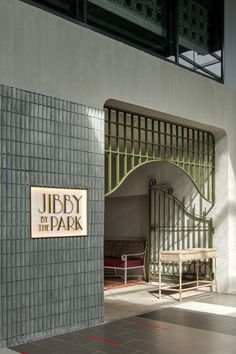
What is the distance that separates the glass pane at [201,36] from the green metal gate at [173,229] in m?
A: 2.77

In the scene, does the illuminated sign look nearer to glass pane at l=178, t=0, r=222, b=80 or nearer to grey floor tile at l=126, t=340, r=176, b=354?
grey floor tile at l=126, t=340, r=176, b=354

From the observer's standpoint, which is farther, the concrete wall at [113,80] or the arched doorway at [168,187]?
the arched doorway at [168,187]

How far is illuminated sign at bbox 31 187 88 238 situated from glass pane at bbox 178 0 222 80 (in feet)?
10.7

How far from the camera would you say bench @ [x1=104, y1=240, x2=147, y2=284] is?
32.6 ft

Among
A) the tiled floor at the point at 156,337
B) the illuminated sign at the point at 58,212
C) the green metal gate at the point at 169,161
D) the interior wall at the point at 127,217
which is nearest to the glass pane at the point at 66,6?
the green metal gate at the point at 169,161

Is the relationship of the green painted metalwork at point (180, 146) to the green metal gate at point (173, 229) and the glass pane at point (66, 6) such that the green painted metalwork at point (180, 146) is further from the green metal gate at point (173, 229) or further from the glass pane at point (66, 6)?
the glass pane at point (66, 6)

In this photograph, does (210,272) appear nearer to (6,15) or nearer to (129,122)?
(129,122)

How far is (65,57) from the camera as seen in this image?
18.0 ft

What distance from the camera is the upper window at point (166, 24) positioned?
6.26 metres

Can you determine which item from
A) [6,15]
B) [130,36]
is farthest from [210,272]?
[6,15]

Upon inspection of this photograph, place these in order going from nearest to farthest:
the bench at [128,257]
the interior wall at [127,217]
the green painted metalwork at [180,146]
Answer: the green painted metalwork at [180,146], the bench at [128,257], the interior wall at [127,217]

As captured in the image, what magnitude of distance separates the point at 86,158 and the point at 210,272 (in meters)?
4.19

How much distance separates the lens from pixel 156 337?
17.3ft

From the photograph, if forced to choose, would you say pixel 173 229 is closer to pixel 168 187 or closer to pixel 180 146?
pixel 168 187
